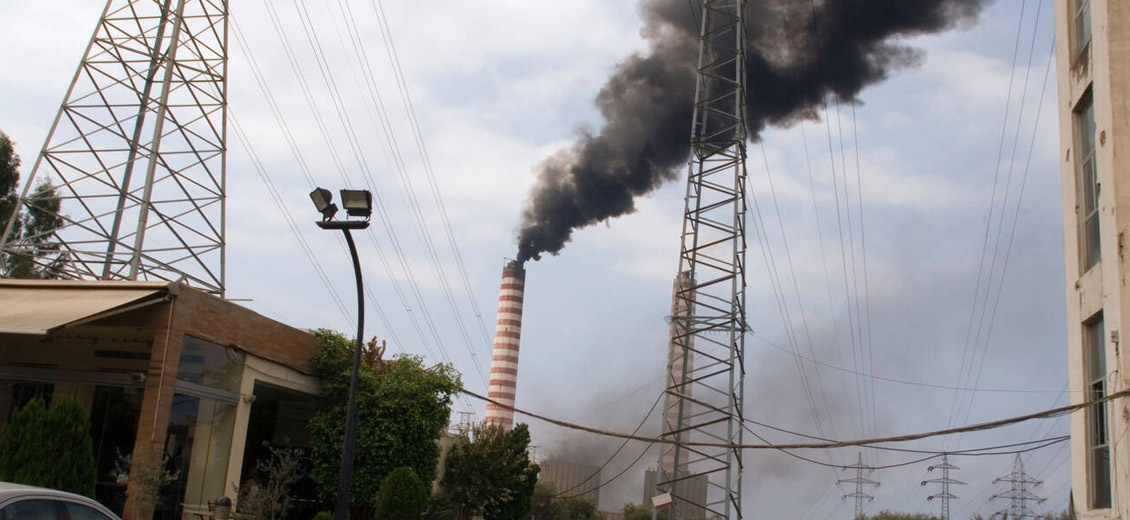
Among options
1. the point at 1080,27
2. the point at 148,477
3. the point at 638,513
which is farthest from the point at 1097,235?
the point at 638,513

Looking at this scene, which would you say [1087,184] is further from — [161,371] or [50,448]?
[50,448]

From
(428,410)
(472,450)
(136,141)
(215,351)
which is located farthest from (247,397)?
(472,450)

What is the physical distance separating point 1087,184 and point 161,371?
1604 cm

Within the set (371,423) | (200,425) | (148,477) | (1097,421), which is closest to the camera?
(1097,421)

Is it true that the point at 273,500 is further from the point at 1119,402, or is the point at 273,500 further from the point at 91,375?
the point at 1119,402

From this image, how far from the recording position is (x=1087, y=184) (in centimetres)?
1450

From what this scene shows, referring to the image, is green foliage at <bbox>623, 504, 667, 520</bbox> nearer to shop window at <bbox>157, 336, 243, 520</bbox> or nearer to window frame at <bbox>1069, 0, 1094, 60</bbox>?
shop window at <bbox>157, 336, 243, 520</bbox>

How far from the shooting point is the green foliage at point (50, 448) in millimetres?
13516

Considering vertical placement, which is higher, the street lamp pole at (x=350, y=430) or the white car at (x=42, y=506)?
the street lamp pole at (x=350, y=430)

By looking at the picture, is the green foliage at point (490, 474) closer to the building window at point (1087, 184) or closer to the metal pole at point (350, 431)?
the metal pole at point (350, 431)

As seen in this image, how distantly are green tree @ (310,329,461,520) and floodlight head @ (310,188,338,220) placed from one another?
946cm

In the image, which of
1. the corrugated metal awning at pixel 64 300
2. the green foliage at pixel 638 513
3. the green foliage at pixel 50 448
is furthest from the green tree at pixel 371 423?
the green foliage at pixel 638 513

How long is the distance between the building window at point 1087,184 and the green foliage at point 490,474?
57.9 feet

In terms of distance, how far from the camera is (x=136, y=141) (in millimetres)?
22547
